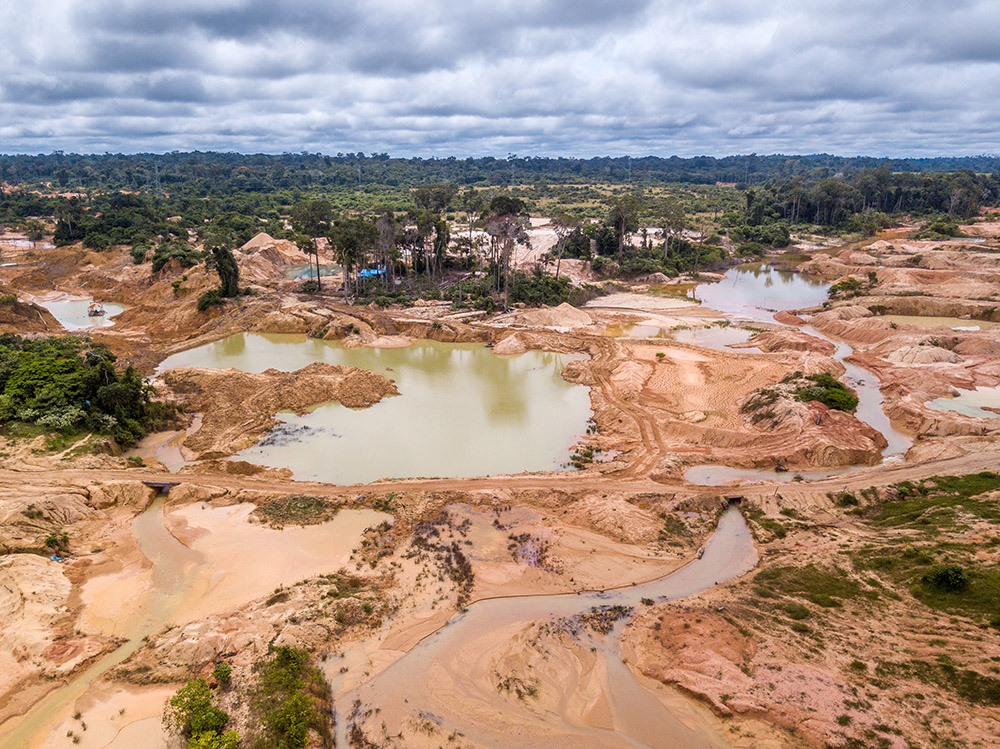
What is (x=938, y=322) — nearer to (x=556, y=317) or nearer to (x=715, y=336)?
(x=715, y=336)

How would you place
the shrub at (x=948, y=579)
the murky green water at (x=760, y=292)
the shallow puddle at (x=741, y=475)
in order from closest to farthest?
the shrub at (x=948, y=579) < the shallow puddle at (x=741, y=475) < the murky green water at (x=760, y=292)

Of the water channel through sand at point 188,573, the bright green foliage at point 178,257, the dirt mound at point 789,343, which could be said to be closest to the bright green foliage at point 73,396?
the water channel through sand at point 188,573

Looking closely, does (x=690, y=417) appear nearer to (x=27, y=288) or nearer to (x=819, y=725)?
(x=819, y=725)

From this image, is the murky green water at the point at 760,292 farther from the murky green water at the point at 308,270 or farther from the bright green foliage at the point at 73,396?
the bright green foliage at the point at 73,396

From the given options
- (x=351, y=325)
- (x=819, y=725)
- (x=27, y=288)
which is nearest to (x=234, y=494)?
(x=819, y=725)

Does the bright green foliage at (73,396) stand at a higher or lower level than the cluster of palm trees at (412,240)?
lower

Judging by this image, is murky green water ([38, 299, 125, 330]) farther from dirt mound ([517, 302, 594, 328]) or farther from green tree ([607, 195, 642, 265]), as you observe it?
green tree ([607, 195, 642, 265])

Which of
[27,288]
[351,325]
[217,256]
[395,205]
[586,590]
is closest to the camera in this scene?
[586,590]

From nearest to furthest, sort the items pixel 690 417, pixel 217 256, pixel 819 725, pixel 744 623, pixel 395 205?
pixel 819 725, pixel 744 623, pixel 690 417, pixel 217 256, pixel 395 205
